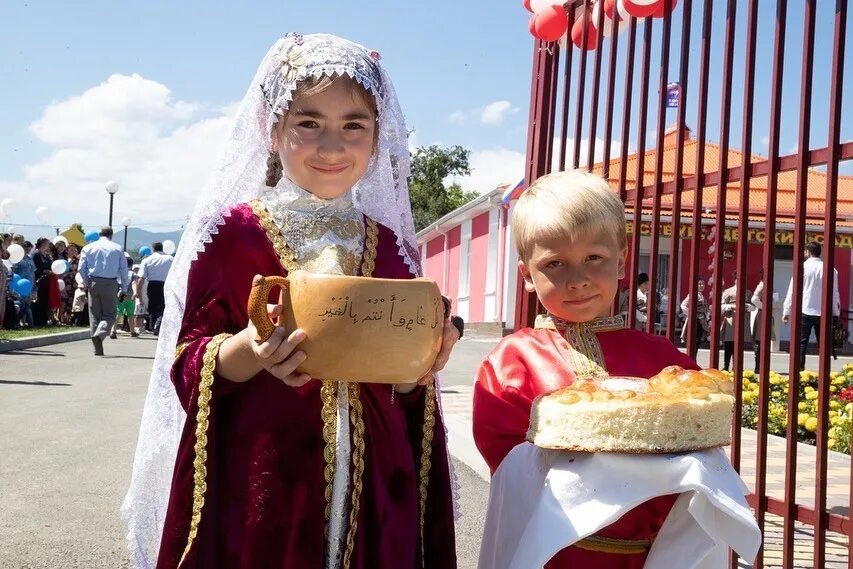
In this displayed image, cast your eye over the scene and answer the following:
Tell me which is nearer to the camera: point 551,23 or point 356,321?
point 356,321

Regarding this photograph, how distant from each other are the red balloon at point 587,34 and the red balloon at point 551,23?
0.16ft

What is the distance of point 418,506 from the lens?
1.90m

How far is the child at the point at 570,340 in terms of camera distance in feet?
6.15

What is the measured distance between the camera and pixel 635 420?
5.31ft

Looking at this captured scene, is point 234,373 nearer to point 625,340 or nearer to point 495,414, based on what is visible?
point 495,414

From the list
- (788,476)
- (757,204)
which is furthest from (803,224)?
(757,204)

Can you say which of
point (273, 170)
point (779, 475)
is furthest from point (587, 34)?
point (779, 475)

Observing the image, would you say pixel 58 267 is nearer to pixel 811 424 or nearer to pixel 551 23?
pixel 811 424

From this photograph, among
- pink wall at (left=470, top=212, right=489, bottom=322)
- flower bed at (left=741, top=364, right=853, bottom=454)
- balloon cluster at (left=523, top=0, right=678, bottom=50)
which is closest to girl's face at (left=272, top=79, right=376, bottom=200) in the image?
balloon cluster at (left=523, top=0, right=678, bottom=50)

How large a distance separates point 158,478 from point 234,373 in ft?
1.93

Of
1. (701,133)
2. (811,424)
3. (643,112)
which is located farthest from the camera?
(811,424)

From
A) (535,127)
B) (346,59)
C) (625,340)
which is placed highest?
(535,127)

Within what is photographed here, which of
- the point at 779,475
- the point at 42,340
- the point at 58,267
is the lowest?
the point at 779,475

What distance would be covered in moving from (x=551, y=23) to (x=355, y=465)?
2906mm
